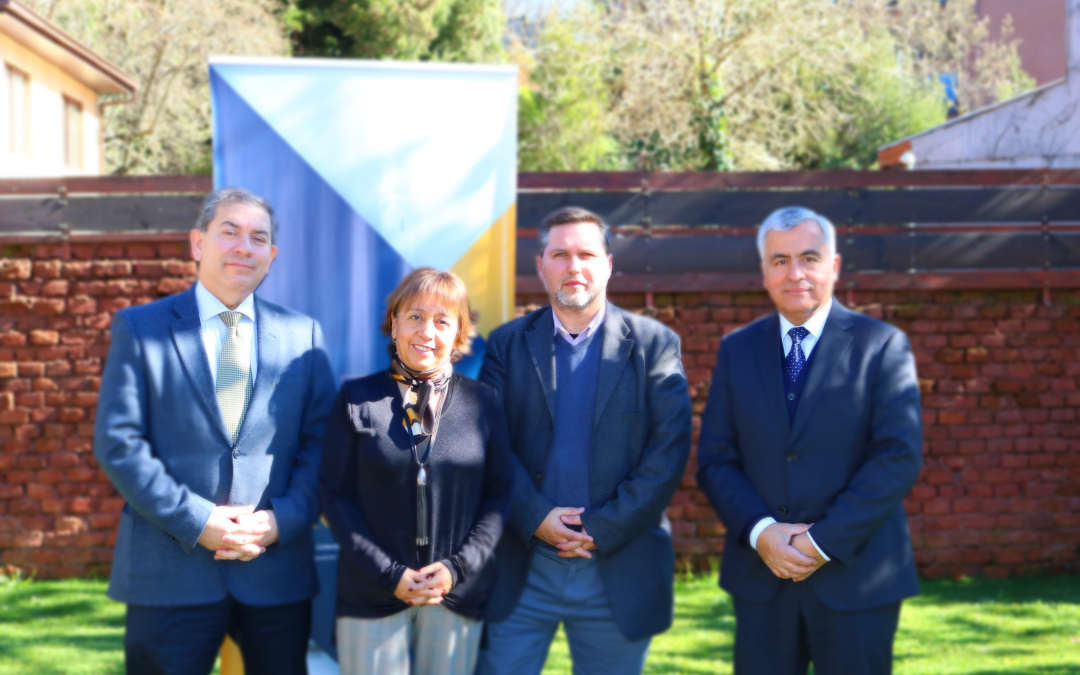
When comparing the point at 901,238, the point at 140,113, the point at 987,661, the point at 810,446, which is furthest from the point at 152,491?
the point at 140,113

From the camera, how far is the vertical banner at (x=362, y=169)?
3336 millimetres

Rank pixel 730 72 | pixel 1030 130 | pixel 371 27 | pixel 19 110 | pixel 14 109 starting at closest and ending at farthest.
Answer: pixel 1030 130, pixel 14 109, pixel 19 110, pixel 730 72, pixel 371 27

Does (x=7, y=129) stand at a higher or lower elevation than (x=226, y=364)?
higher

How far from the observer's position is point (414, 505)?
2.53 meters

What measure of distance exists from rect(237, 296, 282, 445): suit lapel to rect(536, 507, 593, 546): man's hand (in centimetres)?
99

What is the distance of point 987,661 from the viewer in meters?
4.38

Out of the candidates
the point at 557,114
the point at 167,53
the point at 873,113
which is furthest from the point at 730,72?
Answer: the point at 167,53

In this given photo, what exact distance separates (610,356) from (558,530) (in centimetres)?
61

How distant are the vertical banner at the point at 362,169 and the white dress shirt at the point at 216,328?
645mm

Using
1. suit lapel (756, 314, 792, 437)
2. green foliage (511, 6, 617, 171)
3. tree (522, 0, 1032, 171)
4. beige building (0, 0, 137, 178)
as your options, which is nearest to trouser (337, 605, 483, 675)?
suit lapel (756, 314, 792, 437)

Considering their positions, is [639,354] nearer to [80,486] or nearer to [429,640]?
[429,640]

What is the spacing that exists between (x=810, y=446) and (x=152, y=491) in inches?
81.2

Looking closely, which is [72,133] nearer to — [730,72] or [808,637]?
[730,72]

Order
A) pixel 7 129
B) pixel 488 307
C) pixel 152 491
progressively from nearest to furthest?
pixel 152 491, pixel 488 307, pixel 7 129
